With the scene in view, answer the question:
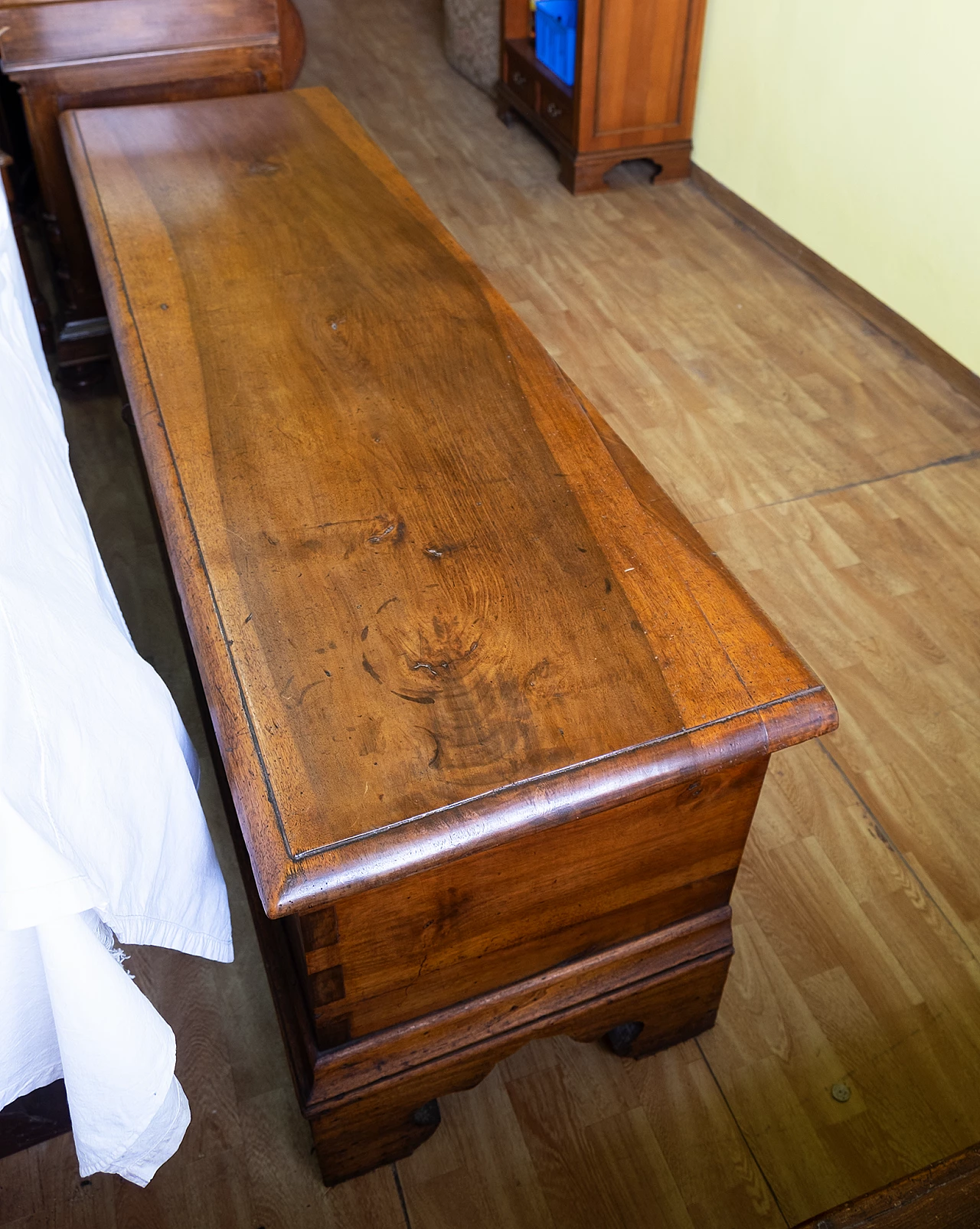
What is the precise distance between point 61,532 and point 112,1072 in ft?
1.62

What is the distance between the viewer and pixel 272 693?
2.86ft

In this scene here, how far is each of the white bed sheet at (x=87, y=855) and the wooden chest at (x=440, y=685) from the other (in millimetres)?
85

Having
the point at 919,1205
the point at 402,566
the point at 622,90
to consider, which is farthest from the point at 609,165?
the point at 919,1205

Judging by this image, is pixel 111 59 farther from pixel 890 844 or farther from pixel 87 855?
pixel 890 844

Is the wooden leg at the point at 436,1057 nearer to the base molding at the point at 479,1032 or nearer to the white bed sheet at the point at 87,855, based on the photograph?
the base molding at the point at 479,1032

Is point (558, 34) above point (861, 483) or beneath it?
above

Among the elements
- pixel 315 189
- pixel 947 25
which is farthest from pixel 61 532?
pixel 947 25

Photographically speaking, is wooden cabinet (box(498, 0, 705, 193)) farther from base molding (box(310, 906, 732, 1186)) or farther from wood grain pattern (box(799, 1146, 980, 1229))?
wood grain pattern (box(799, 1146, 980, 1229))

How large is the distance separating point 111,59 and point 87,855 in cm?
163

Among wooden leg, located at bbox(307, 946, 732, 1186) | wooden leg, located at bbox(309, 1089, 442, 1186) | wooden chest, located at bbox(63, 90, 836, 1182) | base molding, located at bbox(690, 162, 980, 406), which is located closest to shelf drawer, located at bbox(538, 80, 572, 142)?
base molding, located at bbox(690, 162, 980, 406)

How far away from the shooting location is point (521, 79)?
10.7 ft

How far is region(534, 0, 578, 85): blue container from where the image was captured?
2.96m

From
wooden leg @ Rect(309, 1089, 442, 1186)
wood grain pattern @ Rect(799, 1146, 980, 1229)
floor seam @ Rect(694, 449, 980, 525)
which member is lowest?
floor seam @ Rect(694, 449, 980, 525)

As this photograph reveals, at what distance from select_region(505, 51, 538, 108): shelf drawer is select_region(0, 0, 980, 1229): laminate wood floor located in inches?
35.5
